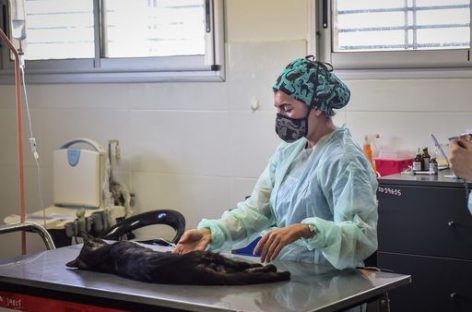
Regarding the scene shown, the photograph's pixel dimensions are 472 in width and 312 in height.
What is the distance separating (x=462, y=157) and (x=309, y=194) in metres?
0.46

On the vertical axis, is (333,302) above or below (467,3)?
below

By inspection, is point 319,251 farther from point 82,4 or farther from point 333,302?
A: point 82,4

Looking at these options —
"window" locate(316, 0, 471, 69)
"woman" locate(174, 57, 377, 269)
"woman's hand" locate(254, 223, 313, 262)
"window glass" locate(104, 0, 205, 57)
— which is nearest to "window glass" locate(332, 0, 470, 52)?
"window" locate(316, 0, 471, 69)

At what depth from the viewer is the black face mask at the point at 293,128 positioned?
253 centimetres

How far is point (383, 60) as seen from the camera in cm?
368

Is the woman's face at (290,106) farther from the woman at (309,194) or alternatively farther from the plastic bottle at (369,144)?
the plastic bottle at (369,144)

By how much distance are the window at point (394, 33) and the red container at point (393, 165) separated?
0.42 metres

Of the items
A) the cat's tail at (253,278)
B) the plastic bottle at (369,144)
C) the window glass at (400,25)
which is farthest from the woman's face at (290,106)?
the window glass at (400,25)

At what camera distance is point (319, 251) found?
7.80 ft

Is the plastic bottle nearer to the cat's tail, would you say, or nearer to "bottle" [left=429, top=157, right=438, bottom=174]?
"bottle" [left=429, top=157, right=438, bottom=174]

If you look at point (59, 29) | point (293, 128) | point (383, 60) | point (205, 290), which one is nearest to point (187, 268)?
point (205, 290)

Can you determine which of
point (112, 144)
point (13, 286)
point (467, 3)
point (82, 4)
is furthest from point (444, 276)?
point (82, 4)

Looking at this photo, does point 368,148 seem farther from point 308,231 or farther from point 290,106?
point 308,231

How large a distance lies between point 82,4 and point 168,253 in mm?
2630
